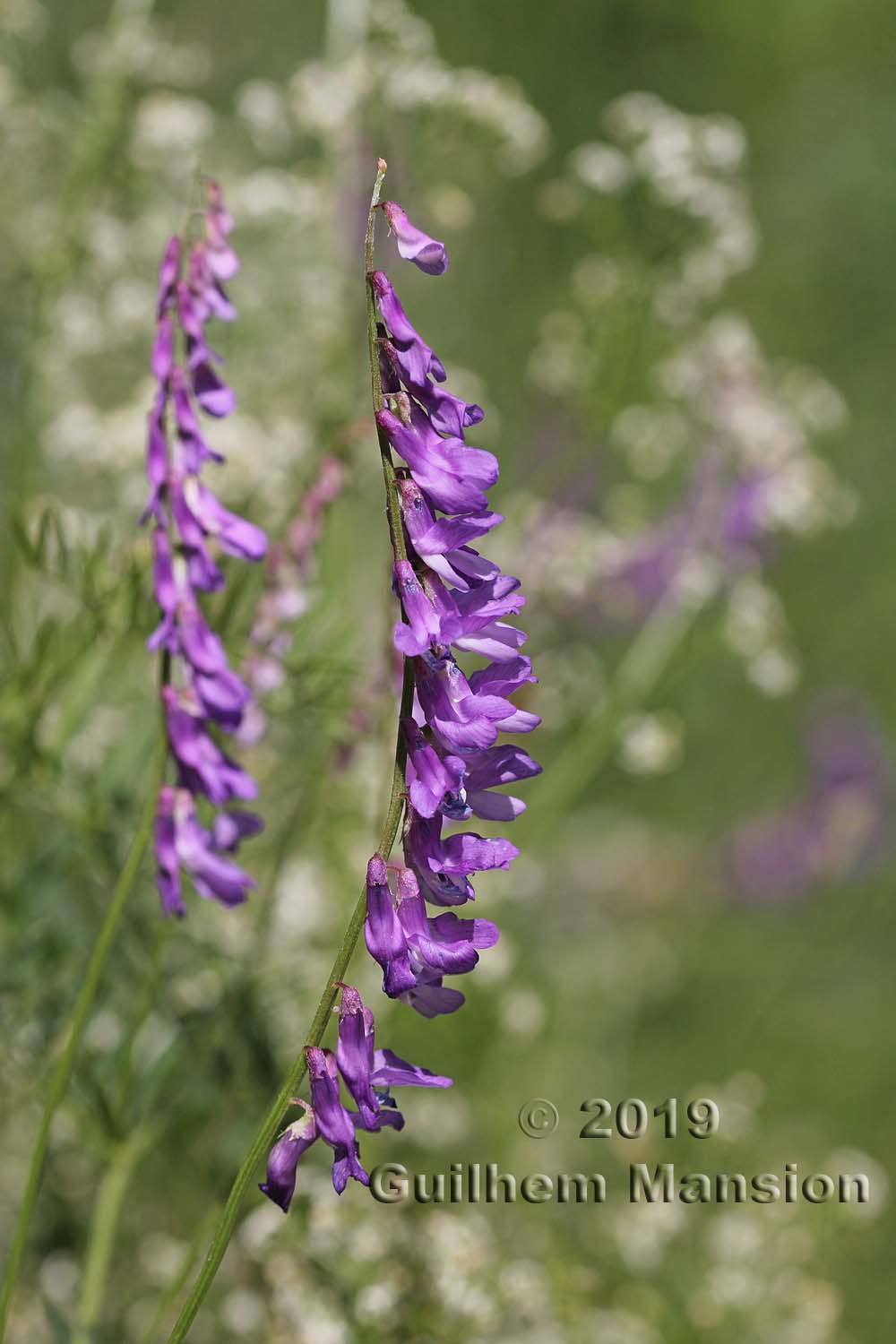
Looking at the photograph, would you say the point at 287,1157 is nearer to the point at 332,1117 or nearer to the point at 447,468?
the point at 332,1117

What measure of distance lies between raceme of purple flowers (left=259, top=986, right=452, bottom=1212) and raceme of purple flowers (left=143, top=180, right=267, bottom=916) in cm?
36

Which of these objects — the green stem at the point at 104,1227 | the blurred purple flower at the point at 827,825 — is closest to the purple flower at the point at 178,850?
the green stem at the point at 104,1227

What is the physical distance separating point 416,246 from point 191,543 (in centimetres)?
44

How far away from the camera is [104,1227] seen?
1820 millimetres

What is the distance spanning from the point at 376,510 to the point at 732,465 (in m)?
0.99

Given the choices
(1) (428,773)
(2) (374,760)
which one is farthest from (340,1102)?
(2) (374,760)

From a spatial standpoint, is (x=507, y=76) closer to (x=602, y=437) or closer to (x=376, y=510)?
(x=376, y=510)

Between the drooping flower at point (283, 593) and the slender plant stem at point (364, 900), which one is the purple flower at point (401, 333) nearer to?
the slender plant stem at point (364, 900)

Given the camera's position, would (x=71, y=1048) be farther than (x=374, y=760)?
No

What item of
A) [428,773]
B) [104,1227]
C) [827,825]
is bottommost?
[104,1227]

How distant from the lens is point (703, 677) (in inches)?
171

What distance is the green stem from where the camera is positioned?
1.76m

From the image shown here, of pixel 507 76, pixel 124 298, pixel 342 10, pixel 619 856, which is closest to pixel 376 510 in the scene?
pixel 124 298

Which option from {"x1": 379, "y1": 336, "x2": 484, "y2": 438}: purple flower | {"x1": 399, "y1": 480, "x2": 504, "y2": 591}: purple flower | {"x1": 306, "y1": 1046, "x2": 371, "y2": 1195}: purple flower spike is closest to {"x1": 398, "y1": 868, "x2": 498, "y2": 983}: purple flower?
{"x1": 306, "y1": 1046, "x2": 371, "y2": 1195}: purple flower spike
